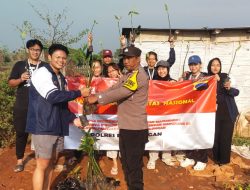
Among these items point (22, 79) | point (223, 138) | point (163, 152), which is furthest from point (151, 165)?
point (22, 79)

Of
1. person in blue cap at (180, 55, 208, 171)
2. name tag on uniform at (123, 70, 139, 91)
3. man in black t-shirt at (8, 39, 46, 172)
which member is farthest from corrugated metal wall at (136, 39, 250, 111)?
name tag on uniform at (123, 70, 139, 91)

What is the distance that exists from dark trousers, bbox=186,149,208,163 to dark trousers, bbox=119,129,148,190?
2086 millimetres

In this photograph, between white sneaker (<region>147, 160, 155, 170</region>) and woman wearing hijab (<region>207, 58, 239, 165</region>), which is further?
white sneaker (<region>147, 160, 155, 170</region>)

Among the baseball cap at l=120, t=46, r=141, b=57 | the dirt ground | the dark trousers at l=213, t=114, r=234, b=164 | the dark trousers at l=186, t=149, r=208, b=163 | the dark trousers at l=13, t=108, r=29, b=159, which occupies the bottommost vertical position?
the dirt ground

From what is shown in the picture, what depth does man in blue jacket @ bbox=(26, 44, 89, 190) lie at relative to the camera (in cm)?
388

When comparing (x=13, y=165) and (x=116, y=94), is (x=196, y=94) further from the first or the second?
(x=13, y=165)

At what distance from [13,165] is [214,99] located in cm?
381

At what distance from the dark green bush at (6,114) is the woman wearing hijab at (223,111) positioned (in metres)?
4.07

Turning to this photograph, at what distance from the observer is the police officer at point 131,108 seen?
4.19m

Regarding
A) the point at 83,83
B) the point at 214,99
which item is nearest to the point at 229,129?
the point at 214,99

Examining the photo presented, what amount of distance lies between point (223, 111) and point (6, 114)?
433 centimetres

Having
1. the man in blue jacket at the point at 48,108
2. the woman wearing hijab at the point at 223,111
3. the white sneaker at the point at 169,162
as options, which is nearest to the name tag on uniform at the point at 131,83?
the man in blue jacket at the point at 48,108

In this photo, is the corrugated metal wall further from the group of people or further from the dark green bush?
the group of people

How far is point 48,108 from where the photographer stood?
3.97 metres
